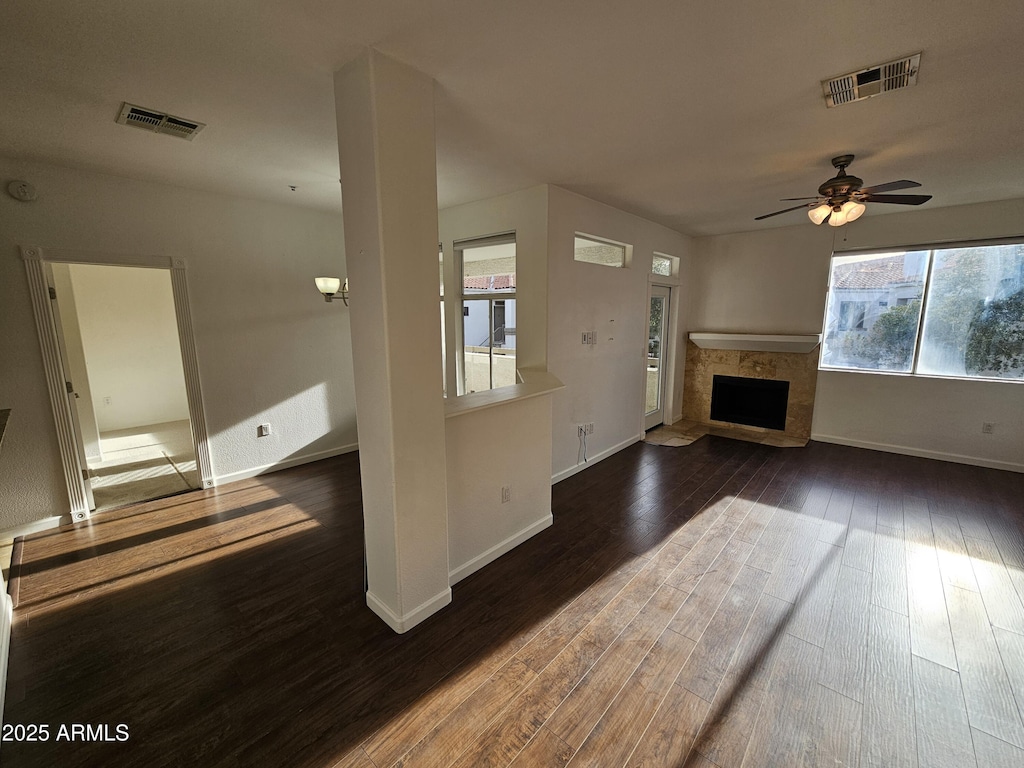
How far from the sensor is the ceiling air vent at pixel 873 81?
1752 millimetres

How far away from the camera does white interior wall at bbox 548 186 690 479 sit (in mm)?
3650

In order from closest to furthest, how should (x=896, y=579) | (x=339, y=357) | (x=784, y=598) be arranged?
1. (x=784, y=598)
2. (x=896, y=579)
3. (x=339, y=357)

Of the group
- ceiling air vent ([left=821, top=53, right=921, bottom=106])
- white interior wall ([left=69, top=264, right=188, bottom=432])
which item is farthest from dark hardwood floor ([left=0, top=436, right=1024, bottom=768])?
white interior wall ([left=69, top=264, right=188, bottom=432])

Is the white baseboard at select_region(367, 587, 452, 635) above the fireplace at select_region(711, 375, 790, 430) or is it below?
below

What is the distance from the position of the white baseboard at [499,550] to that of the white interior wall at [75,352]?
4600 millimetres

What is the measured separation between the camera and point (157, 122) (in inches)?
89.1

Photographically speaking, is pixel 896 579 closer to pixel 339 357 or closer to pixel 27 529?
pixel 339 357

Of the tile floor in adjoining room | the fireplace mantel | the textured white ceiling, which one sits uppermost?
the textured white ceiling

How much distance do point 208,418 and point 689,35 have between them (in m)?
4.46

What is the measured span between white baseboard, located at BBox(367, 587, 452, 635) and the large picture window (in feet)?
17.6

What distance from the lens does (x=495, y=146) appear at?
2.62 m

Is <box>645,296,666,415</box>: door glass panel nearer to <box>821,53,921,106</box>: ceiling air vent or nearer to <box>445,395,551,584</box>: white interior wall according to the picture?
<box>445,395,551,584</box>: white interior wall

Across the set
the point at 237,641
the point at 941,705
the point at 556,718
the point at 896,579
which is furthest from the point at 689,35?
the point at 237,641

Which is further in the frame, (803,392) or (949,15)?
(803,392)
